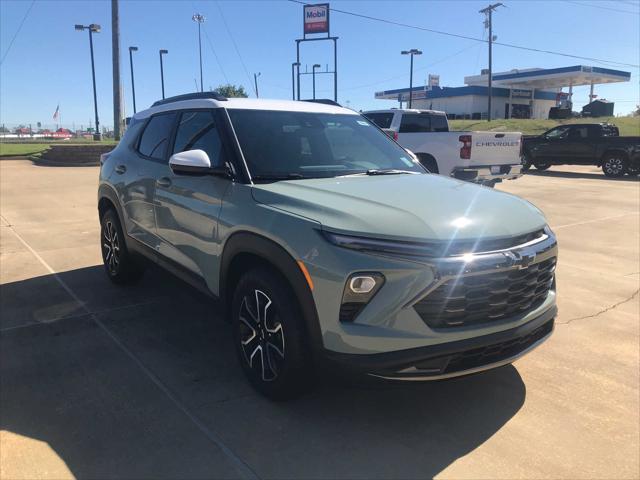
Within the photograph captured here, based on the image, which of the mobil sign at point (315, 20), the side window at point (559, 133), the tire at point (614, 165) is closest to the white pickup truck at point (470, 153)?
the tire at point (614, 165)

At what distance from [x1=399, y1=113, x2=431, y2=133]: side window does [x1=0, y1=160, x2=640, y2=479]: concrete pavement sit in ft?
25.8

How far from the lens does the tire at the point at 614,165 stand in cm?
1827

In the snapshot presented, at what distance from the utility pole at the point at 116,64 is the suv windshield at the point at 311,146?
23416 millimetres

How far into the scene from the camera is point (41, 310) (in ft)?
15.8

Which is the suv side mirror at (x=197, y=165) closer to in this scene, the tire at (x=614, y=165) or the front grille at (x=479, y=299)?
the front grille at (x=479, y=299)

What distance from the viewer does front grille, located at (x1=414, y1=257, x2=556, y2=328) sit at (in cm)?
258

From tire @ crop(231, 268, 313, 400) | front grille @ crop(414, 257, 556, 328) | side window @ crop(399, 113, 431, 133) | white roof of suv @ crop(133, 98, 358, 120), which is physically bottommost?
tire @ crop(231, 268, 313, 400)

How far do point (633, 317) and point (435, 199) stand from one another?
9.48 ft

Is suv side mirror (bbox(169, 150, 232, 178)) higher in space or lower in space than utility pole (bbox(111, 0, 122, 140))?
lower

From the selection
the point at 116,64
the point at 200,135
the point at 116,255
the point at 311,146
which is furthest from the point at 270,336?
the point at 116,64

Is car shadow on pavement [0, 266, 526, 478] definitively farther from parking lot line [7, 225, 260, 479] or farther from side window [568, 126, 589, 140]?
side window [568, 126, 589, 140]

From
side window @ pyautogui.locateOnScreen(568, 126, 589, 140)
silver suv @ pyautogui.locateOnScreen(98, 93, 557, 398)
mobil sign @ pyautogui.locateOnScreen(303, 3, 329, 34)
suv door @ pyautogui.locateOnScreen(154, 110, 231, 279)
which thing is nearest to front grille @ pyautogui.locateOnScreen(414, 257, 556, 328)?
silver suv @ pyautogui.locateOnScreen(98, 93, 557, 398)

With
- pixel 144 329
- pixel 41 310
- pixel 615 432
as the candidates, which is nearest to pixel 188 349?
pixel 144 329

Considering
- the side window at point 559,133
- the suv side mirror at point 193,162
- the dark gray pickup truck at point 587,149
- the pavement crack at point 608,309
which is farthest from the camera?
the side window at point 559,133
